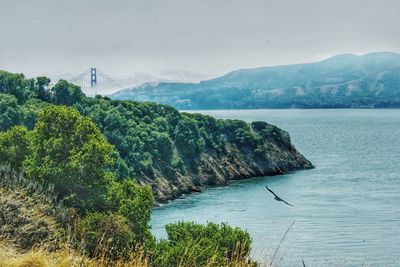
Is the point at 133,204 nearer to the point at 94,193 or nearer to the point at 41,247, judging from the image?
the point at 94,193

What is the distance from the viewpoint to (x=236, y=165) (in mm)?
137125

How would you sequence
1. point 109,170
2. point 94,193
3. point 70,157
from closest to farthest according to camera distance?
1. point 70,157
2. point 94,193
3. point 109,170

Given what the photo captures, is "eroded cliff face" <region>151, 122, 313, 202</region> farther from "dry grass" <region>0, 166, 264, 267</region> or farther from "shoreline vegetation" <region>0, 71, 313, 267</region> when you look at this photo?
"dry grass" <region>0, 166, 264, 267</region>

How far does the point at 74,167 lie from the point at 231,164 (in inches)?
3737

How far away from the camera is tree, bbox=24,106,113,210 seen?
42.8m

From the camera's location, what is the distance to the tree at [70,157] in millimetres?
42781

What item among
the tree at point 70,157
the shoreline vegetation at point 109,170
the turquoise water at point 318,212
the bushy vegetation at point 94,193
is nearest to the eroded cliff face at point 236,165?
the shoreline vegetation at point 109,170

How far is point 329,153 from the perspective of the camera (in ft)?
611

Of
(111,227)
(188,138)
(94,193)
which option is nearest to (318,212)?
(188,138)

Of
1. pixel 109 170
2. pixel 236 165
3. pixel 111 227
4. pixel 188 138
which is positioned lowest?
pixel 236 165

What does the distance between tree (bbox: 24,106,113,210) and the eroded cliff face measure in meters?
57.3

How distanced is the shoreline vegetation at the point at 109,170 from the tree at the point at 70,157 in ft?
0.25

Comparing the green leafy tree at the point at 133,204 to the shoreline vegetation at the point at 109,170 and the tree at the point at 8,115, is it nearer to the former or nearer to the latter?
the shoreline vegetation at the point at 109,170

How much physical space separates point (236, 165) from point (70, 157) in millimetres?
95574
